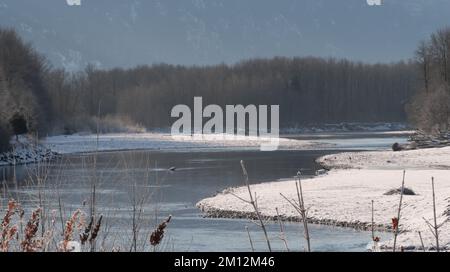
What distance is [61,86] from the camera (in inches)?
3322

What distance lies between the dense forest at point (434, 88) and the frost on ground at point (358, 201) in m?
20.9

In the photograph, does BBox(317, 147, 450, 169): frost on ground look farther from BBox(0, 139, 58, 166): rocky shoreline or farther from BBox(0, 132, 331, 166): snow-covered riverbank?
BBox(0, 132, 331, 166): snow-covered riverbank

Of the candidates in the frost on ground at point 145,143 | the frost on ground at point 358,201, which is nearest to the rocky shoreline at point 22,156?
Result: the frost on ground at point 145,143

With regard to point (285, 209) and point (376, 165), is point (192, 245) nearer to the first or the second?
point (285, 209)

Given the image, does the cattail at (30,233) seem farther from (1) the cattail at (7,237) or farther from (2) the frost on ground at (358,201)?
(2) the frost on ground at (358,201)

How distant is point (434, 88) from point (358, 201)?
4019cm

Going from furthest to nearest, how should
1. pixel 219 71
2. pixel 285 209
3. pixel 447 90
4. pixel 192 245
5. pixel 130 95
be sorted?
1. pixel 219 71
2. pixel 130 95
3. pixel 447 90
4. pixel 285 209
5. pixel 192 245

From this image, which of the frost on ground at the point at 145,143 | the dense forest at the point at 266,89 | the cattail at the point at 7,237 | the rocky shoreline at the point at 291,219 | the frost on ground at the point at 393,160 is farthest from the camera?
the dense forest at the point at 266,89

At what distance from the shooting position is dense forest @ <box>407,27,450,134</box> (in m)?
54.8

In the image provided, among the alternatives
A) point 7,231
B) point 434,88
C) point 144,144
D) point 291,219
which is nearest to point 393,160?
point 291,219

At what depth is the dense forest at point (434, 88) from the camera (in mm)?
54844

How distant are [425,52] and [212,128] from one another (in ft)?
141
